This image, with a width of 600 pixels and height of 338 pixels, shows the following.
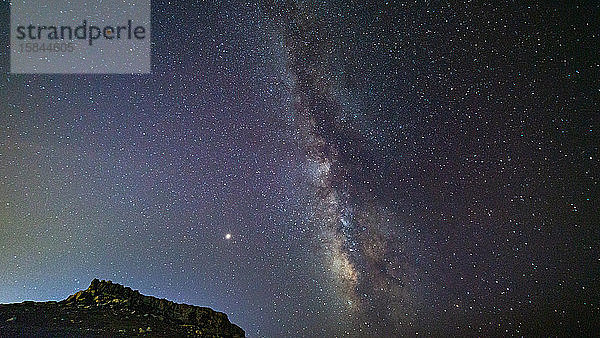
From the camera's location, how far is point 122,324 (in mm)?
12359

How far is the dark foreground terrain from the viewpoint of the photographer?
11.2 meters

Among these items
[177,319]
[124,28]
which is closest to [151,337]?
[177,319]

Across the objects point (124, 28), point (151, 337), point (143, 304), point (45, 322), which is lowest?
point (151, 337)

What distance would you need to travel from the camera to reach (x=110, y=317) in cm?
1288

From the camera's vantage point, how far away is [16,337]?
1013 cm

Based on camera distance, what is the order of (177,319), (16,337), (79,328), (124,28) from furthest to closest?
(124,28)
(177,319)
(79,328)
(16,337)

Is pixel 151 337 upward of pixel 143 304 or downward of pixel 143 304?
downward

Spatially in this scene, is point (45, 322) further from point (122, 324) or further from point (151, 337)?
point (151, 337)

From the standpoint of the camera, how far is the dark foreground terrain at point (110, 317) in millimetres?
11250

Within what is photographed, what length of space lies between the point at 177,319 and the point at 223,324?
5.57 feet

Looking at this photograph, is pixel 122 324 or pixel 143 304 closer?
pixel 122 324

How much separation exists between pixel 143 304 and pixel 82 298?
80.3 inches

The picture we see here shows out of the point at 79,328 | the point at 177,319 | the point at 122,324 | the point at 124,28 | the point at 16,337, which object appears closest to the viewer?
the point at 16,337

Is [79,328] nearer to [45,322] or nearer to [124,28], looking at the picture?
[45,322]
